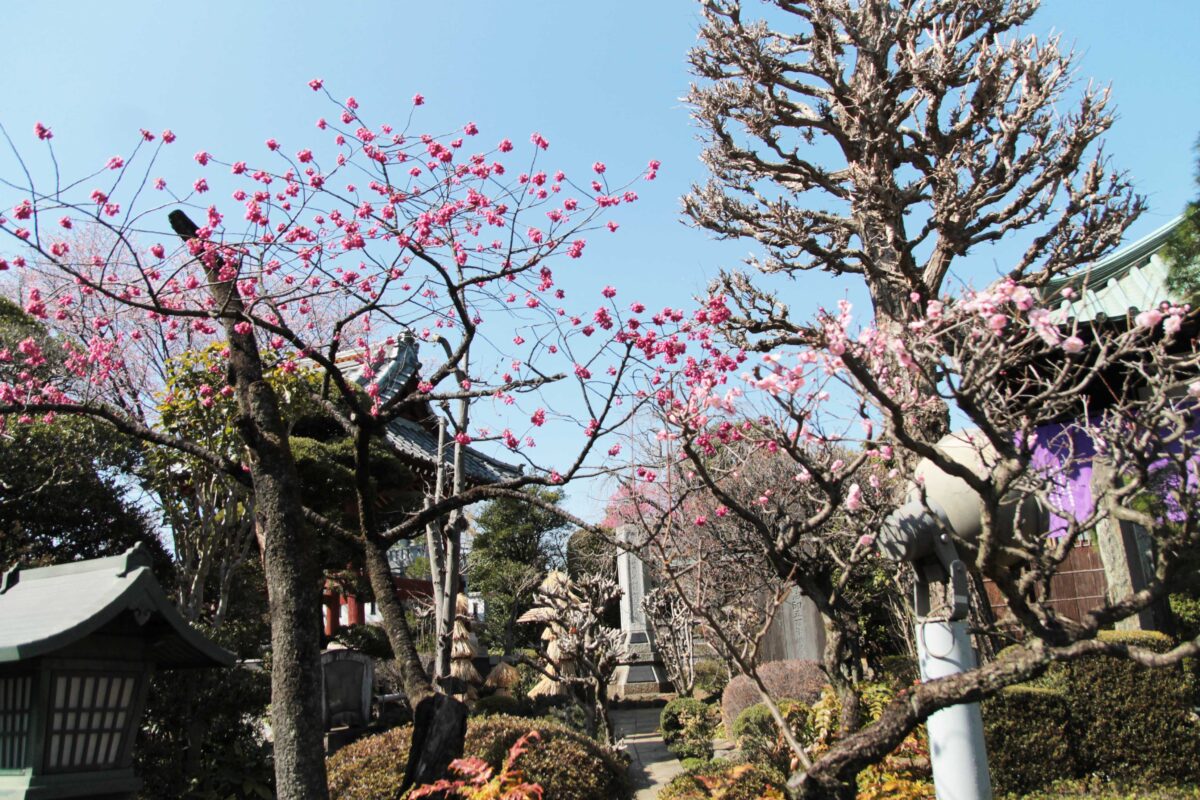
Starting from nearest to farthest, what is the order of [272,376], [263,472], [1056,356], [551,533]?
[263,472] → [272,376] → [1056,356] → [551,533]

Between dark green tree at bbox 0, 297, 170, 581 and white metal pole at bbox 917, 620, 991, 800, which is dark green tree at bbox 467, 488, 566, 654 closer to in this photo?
dark green tree at bbox 0, 297, 170, 581

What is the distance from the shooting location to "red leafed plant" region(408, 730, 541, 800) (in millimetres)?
4570

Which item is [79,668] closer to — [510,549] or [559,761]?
[559,761]

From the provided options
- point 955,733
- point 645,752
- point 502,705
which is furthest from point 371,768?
point 502,705

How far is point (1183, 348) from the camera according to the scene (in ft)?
39.8

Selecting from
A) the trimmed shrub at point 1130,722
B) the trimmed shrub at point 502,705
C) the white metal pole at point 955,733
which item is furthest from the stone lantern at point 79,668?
the trimmed shrub at point 502,705

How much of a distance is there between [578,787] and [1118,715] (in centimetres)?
544

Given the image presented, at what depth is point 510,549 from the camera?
791 inches

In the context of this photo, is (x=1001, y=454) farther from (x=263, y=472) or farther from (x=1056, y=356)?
(x=1056, y=356)

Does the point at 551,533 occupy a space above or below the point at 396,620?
above

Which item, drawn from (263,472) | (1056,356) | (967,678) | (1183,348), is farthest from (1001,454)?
(1183,348)

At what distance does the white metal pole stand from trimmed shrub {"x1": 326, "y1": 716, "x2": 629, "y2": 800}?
2.47 meters

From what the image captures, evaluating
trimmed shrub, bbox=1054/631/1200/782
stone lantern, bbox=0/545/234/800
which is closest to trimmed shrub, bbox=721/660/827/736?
trimmed shrub, bbox=1054/631/1200/782

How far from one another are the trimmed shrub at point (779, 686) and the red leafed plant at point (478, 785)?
6020 mm
